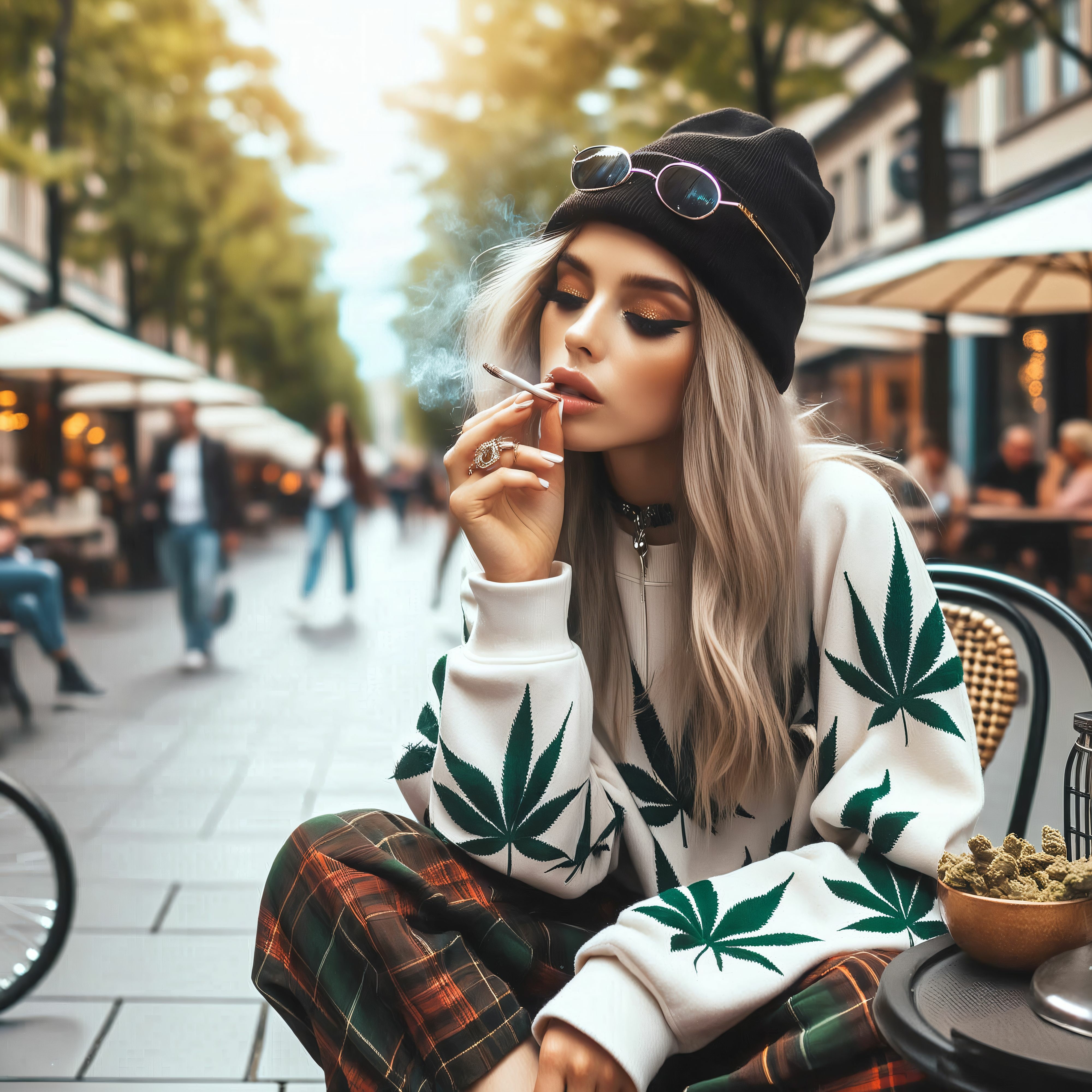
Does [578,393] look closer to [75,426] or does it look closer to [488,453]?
[488,453]

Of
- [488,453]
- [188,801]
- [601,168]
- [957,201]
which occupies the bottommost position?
[188,801]

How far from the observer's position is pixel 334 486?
12.0 m

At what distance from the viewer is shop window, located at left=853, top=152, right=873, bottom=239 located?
24.6 meters

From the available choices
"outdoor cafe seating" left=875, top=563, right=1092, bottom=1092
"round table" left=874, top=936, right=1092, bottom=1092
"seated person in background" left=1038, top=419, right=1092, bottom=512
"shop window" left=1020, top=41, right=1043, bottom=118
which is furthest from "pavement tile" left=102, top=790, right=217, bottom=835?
"shop window" left=1020, top=41, right=1043, bottom=118

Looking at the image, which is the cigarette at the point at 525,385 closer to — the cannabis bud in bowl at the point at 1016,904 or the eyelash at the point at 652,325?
the eyelash at the point at 652,325

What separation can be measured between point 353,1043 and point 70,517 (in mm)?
12151

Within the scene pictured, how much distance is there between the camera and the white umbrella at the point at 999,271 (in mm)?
6188

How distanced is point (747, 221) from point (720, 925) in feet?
3.26

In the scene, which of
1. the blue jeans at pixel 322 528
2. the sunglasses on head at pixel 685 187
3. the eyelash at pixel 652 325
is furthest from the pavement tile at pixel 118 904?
the blue jeans at pixel 322 528

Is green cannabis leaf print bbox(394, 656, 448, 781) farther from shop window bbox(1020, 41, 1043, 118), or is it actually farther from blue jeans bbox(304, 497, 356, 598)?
shop window bbox(1020, 41, 1043, 118)

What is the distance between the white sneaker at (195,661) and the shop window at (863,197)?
1984 centimetres

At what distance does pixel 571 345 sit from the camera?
5.81 feet

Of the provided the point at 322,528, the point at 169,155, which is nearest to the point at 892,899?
the point at 322,528

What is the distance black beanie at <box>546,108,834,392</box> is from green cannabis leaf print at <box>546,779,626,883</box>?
720 millimetres
